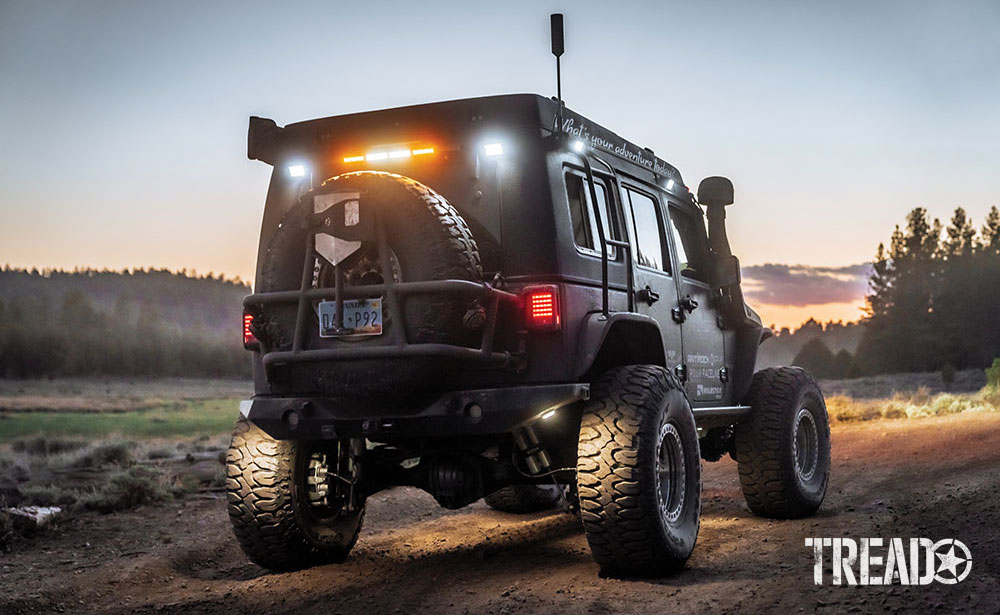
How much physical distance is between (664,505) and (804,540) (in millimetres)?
1518

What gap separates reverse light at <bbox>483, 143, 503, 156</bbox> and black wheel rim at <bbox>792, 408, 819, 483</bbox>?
4248mm

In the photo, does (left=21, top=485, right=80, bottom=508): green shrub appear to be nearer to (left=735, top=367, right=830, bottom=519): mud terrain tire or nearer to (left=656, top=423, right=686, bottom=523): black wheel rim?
(left=735, top=367, right=830, bottom=519): mud terrain tire

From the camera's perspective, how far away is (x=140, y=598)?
6.57 meters

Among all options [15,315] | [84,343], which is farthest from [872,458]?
[84,343]

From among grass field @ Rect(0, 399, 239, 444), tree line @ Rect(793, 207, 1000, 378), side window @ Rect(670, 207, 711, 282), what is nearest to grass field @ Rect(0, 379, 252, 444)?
grass field @ Rect(0, 399, 239, 444)

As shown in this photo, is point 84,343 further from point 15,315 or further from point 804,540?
point 804,540

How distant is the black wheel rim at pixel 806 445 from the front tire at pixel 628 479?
3.13 m

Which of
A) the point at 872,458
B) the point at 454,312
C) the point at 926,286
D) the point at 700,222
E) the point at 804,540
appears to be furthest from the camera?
the point at 926,286

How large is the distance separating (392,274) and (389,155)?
3.85ft

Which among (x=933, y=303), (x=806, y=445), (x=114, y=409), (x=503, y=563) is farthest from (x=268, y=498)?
(x=933, y=303)

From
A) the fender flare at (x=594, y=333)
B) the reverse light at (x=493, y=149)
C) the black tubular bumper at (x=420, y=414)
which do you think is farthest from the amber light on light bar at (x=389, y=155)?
the black tubular bumper at (x=420, y=414)

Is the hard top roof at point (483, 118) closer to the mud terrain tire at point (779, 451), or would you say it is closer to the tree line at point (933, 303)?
the mud terrain tire at point (779, 451)

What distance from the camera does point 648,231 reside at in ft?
24.9

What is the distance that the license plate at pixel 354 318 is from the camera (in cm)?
570
